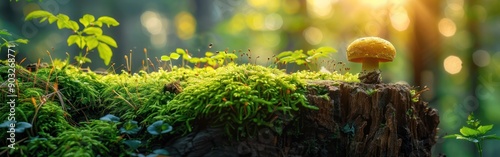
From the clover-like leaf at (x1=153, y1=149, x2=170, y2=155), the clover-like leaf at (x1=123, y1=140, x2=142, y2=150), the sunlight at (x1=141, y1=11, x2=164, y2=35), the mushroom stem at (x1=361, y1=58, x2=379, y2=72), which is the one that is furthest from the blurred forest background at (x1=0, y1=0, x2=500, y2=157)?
the sunlight at (x1=141, y1=11, x2=164, y2=35)

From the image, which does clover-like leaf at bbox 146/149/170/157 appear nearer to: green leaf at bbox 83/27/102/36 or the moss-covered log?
the moss-covered log

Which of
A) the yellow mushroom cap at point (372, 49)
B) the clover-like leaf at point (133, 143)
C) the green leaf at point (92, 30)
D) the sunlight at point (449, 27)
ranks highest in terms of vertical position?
the sunlight at point (449, 27)

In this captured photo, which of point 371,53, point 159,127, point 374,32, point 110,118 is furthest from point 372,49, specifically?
point 374,32

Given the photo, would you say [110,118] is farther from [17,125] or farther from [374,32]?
[374,32]

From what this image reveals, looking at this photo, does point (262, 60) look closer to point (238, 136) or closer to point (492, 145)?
point (492, 145)

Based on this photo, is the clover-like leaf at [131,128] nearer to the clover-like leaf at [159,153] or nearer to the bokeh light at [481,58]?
the clover-like leaf at [159,153]

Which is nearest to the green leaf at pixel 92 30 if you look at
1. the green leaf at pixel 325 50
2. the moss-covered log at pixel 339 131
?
the moss-covered log at pixel 339 131
